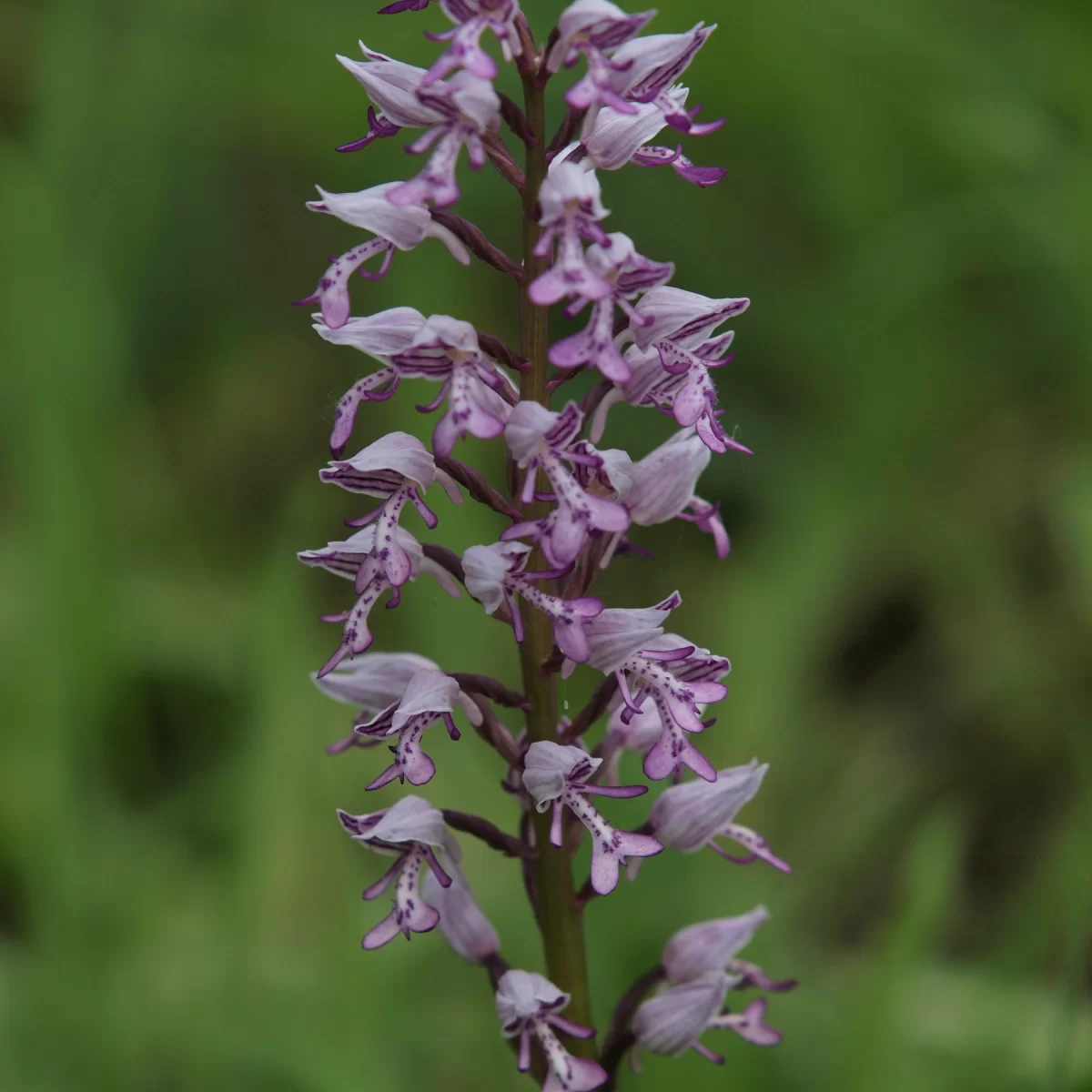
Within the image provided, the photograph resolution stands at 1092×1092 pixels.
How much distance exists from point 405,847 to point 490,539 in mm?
2624

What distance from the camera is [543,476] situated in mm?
2057

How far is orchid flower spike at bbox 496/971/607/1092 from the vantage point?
2143mm

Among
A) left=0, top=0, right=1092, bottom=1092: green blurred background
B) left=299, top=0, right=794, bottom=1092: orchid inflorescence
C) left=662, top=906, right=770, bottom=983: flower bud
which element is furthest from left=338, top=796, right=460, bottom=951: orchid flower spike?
left=0, top=0, right=1092, bottom=1092: green blurred background

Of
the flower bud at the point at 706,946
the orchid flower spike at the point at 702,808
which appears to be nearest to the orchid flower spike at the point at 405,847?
the orchid flower spike at the point at 702,808

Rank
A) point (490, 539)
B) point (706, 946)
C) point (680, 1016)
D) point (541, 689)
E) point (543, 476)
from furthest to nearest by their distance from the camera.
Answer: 1. point (490, 539)
2. point (706, 946)
3. point (680, 1016)
4. point (541, 689)
5. point (543, 476)

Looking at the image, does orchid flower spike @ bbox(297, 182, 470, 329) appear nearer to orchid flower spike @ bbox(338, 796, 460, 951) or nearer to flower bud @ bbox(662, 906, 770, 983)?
orchid flower spike @ bbox(338, 796, 460, 951)

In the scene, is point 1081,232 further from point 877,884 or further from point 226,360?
point 226,360

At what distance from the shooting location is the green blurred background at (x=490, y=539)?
335cm

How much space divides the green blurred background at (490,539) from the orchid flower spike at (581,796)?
0.99 meters

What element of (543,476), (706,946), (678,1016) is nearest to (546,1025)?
(678,1016)

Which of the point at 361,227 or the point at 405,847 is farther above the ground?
the point at 361,227

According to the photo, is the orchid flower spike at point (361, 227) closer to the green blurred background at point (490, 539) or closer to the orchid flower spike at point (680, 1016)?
the orchid flower spike at point (680, 1016)

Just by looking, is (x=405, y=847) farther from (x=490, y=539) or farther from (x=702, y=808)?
(x=490, y=539)

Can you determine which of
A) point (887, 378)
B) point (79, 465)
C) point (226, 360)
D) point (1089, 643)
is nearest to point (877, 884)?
point (1089, 643)
